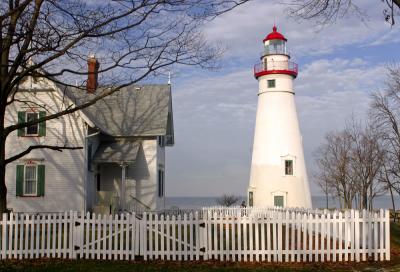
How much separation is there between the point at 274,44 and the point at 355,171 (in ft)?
40.5

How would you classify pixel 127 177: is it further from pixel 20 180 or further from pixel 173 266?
pixel 173 266

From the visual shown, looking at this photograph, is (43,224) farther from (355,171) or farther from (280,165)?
(355,171)

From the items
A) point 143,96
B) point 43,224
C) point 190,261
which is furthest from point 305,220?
point 143,96

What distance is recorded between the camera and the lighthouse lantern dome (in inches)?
1310

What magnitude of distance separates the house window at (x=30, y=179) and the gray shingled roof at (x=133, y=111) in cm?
371

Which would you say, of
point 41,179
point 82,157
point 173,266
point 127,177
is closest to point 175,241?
point 173,266

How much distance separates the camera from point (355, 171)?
39.4m

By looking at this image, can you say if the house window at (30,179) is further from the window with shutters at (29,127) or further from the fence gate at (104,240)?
the fence gate at (104,240)

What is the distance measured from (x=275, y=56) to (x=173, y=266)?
22991 mm

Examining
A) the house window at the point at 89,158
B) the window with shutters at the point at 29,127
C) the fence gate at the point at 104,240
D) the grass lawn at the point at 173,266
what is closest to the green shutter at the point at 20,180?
the window with shutters at the point at 29,127

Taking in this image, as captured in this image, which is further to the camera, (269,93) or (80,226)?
(269,93)

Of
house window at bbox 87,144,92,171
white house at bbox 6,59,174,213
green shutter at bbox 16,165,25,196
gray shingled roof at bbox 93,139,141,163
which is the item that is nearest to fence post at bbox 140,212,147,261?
white house at bbox 6,59,174,213

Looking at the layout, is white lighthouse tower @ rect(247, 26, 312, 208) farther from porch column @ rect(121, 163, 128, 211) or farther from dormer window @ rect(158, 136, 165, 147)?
porch column @ rect(121, 163, 128, 211)

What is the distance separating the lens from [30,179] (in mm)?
24156
